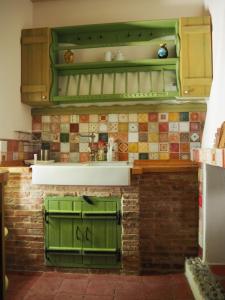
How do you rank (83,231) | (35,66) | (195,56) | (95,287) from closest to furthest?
(95,287)
(83,231)
(195,56)
(35,66)

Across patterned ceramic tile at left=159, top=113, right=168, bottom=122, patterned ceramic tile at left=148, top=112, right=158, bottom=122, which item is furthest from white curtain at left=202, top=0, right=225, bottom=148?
patterned ceramic tile at left=148, top=112, right=158, bottom=122

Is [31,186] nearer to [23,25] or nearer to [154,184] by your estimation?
[154,184]

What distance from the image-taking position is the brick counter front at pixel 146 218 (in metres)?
2.33

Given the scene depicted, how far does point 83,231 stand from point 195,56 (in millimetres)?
1888

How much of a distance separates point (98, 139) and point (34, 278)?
1443mm

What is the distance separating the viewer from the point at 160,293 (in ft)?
6.54

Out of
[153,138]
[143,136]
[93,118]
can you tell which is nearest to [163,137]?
[153,138]

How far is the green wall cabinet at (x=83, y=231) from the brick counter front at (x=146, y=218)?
67mm

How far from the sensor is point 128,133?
9.54 feet

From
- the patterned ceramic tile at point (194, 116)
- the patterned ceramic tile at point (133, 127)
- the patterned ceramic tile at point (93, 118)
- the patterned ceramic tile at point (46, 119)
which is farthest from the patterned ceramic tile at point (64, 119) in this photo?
the patterned ceramic tile at point (194, 116)

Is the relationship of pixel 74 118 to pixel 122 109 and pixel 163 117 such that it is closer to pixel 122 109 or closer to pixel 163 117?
pixel 122 109

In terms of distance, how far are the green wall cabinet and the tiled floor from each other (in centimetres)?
11

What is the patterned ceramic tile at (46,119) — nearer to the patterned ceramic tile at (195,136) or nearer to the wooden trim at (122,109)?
the wooden trim at (122,109)

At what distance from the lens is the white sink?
2.15 meters
